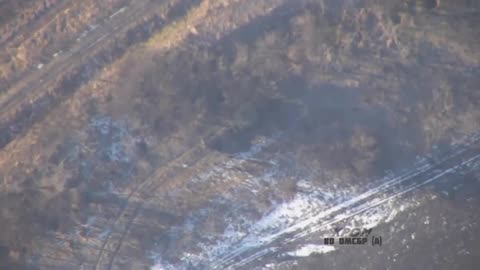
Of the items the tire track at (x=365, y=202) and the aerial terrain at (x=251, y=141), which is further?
the aerial terrain at (x=251, y=141)

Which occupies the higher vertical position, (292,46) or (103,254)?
(292,46)


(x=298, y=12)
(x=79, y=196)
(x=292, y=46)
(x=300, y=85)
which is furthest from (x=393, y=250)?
(x=79, y=196)

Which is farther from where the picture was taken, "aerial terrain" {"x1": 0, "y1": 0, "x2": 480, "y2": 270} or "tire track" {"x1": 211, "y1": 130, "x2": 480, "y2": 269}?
"aerial terrain" {"x1": 0, "y1": 0, "x2": 480, "y2": 270}

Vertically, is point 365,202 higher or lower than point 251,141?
lower

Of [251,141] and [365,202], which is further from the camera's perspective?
[251,141]

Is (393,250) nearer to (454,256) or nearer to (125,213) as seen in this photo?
(454,256)

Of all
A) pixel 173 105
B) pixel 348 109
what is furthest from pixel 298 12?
pixel 173 105

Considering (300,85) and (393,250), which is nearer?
(393,250)

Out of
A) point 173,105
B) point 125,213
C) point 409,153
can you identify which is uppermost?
point 173,105
